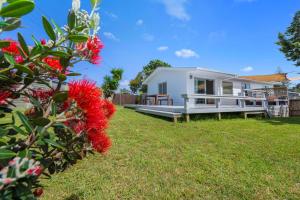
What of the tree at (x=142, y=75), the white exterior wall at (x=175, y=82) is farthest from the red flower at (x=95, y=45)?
the tree at (x=142, y=75)

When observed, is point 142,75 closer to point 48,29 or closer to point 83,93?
point 83,93

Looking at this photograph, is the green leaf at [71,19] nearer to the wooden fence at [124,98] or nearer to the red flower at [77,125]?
the red flower at [77,125]

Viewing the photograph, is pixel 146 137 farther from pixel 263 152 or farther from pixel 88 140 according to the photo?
pixel 88 140

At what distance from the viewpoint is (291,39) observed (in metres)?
16.3


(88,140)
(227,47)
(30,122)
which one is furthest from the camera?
(227,47)

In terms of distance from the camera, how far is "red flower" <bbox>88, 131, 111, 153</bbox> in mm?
1343

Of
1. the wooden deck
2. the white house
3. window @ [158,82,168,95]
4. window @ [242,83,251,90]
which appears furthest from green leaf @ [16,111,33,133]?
window @ [242,83,251,90]

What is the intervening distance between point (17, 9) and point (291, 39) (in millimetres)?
19899

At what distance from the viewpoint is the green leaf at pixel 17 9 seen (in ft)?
2.51

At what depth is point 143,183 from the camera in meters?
3.16

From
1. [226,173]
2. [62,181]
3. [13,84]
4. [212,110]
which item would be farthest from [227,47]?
[13,84]

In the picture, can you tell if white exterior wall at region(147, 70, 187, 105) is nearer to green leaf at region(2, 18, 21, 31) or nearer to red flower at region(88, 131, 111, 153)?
red flower at region(88, 131, 111, 153)

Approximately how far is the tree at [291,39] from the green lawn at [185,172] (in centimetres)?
1344

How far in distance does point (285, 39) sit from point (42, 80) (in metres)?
19.6
